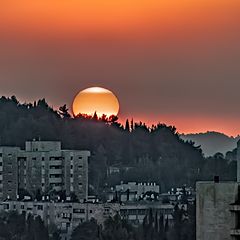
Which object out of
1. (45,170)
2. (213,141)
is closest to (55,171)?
(45,170)

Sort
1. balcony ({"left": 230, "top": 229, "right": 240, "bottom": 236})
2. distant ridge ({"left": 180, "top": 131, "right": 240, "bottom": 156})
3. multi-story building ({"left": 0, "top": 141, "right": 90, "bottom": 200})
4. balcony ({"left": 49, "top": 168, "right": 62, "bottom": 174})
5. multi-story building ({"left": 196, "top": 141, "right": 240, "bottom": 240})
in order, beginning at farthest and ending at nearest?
1. distant ridge ({"left": 180, "top": 131, "right": 240, "bottom": 156})
2. balcony ({"left": 49, "top": 168, "right": 62, "bottom": 174})
3. multi-story building ({"left": 0, "top": 141, "right": 90, "bottom": 200})
4. multi-story building ({"left": 196, "top": 141, "right": 240, "bottom": 240})
5. balcony ({"left": 230, "top": 229, "right": 240, "bottom": 236})

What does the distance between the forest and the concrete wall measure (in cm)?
8884

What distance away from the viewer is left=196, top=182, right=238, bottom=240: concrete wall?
19359 millimetres

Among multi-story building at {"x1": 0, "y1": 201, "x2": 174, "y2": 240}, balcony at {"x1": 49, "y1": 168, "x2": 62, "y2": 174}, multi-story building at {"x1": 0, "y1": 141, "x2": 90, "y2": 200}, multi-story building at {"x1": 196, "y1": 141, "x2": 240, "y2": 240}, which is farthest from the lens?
balcony at {"x1": 49, "y1": 168, "x2": 62, "y2": 174}

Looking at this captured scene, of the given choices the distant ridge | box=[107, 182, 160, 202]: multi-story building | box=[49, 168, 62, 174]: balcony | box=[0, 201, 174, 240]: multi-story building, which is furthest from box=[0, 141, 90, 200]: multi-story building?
the distant ridge

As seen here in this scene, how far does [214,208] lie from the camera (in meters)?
19.5

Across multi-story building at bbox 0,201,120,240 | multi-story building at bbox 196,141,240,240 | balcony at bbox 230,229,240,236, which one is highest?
multi-story building at bbox 0,201,120,240

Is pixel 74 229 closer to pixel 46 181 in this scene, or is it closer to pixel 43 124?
pixel 46 181

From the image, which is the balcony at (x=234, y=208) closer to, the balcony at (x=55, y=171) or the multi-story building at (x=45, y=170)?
the multi-story building at (x=45, y=170)

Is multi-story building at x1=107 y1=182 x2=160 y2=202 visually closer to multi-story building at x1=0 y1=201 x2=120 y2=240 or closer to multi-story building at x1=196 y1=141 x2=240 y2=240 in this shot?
multi-story building at x1=0 y1=201 x2=120 y2=240

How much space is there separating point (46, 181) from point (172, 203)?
11.2 metres

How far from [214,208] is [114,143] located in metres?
108

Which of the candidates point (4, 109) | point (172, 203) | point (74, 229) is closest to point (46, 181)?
point (172, 203)

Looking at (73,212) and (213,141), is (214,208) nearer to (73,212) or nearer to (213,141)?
(73,212)
